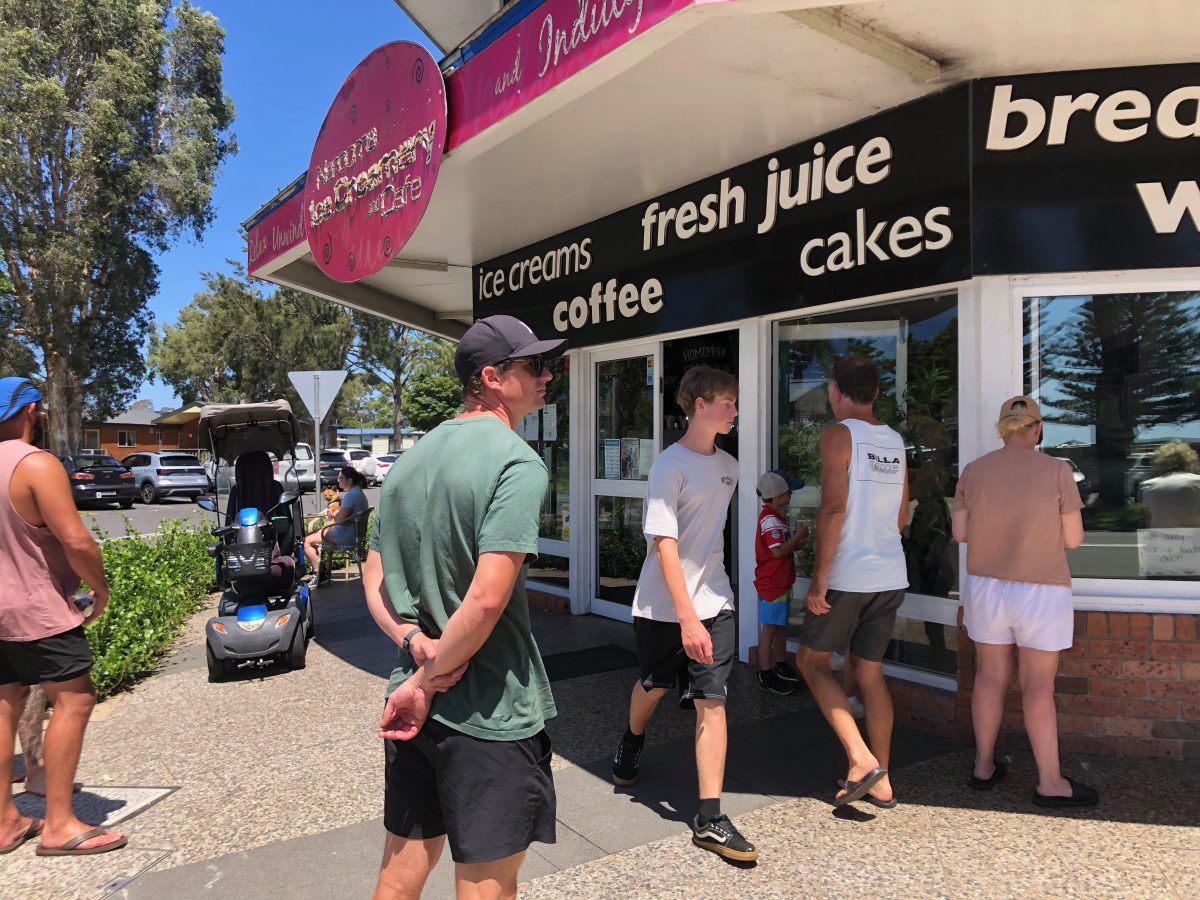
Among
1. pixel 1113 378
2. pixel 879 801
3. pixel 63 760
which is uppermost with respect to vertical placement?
pixel 1113 378

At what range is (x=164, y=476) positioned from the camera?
84.3 ft

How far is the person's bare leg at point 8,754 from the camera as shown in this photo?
10.3 ft

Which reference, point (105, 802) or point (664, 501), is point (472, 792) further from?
point (105, 802)

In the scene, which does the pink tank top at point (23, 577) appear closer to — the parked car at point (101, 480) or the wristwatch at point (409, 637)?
the wristwatch at point (409, 637)

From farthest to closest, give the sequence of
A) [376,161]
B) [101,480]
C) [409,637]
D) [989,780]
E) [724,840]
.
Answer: [101,480]
[376,161]
[989,780]
[724,840]
[409,637]

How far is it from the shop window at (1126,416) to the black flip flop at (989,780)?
1085 millimetres

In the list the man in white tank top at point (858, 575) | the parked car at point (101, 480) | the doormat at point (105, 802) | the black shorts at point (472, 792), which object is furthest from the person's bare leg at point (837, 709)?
→ the parked car at point (101, 480)

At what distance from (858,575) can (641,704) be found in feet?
3.55

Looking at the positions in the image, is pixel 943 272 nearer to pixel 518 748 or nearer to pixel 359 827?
pixel 518 748

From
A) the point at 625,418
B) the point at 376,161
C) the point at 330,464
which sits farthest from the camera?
the point at 330,464

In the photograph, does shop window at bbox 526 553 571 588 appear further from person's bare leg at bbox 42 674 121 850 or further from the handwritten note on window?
the handwritten note on window

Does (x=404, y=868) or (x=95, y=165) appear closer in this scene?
(x=404, y=868)

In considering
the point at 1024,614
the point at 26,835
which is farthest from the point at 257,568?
the point at 1024,614

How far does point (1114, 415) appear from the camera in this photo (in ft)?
13.1
